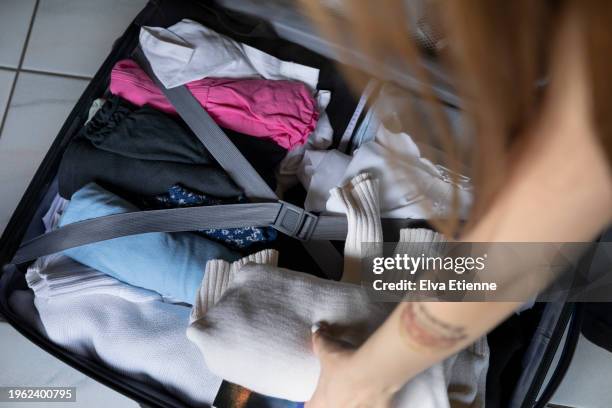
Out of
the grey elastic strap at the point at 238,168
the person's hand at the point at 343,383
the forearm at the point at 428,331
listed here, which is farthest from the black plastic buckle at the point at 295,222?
the forearm at the point at 428,331

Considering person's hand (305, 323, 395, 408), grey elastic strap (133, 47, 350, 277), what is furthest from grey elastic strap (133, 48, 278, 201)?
person's hand (305, 323, 395, 408)

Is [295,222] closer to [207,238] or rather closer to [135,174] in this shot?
[207,238]

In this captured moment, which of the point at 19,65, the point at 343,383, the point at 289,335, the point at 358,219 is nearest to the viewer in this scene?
the point at 343,383

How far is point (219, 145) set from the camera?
2.05 ft

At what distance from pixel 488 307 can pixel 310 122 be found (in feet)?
1.56

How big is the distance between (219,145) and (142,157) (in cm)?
10

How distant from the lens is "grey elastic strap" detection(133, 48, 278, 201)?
62 cm

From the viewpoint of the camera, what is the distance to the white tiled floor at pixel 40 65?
87 cm

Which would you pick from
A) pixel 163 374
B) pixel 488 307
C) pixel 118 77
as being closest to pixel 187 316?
pixel 163 374

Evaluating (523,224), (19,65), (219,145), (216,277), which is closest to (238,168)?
(219,145)

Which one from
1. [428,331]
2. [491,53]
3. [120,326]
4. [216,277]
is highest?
[491,53]

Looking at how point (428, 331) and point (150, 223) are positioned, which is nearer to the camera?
point (428, 331)

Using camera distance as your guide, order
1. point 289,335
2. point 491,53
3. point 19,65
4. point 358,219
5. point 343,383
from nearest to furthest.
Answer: point 491,53
point 343,383
point 289,335
point 358,219
point 19,65

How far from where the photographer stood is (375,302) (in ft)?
1.58
